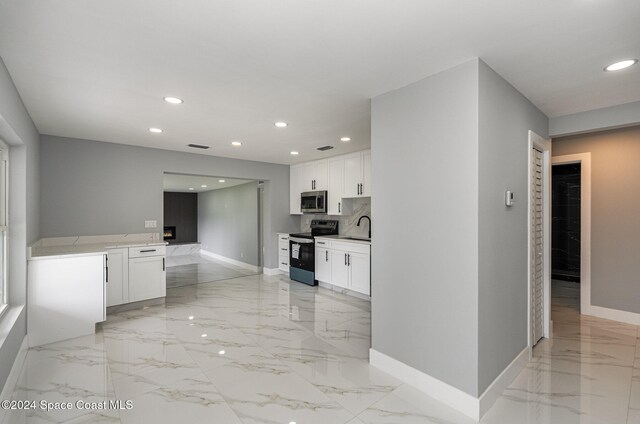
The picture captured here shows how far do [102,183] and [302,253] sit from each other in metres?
3.29

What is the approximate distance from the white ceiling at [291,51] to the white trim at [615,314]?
2.55m

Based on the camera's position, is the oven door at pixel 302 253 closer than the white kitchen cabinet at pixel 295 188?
Yes

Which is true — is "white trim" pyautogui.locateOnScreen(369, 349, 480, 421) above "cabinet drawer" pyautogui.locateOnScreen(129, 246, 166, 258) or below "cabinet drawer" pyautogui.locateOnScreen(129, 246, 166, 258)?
below

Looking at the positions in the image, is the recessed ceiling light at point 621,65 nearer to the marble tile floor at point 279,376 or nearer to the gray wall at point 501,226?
the gray wall at point 501,226

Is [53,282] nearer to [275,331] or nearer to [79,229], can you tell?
[79,229]

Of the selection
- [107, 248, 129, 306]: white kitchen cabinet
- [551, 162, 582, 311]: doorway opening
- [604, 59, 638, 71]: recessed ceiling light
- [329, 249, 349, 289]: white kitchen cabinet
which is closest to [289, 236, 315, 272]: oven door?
[329, 249, 349, 289]: white kitchen cabinet

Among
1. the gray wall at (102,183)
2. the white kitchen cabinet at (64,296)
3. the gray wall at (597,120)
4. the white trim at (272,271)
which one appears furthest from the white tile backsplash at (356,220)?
the white kitchen cabinet at (64,296)

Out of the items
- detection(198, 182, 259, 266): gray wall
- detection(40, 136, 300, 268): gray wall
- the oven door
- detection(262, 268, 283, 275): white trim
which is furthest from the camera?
detection(198, 182, 259, 266): gray wall

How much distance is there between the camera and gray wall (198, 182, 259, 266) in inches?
292

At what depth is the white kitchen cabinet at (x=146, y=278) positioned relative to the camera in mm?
4172

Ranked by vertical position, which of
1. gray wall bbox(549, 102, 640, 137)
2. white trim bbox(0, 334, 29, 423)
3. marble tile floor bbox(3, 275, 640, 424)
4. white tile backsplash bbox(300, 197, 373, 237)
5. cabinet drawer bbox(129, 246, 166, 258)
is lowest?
marble tile floor bbox(3, 275, 640, 424)

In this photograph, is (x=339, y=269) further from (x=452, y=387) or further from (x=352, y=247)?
(x=452, y=387)

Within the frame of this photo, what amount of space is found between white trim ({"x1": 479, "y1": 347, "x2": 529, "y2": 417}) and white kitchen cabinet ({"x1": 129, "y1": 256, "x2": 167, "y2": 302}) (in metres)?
4.12

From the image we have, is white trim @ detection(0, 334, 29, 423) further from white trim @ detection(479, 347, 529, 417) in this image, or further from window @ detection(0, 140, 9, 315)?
white trim @ detection(479, 347, 529, 417)
